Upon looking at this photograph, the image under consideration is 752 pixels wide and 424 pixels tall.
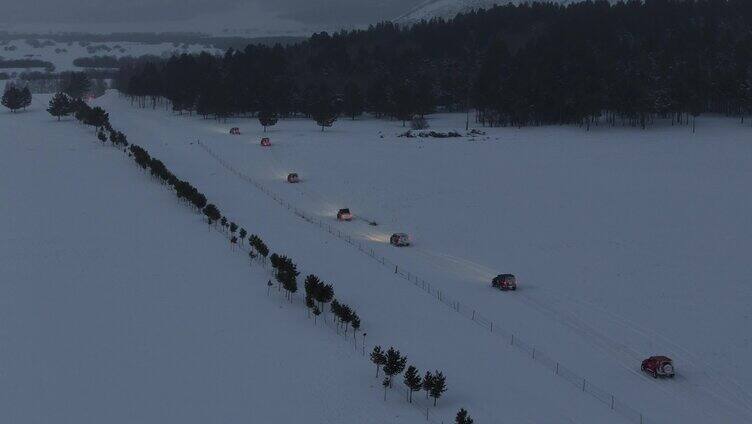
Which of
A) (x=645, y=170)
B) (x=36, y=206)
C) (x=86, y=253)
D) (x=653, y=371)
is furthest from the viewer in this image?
(x=645, y=170)

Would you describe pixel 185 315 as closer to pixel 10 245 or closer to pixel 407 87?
pixel 10 245

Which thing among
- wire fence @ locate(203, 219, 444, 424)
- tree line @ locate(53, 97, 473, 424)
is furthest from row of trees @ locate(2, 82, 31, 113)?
wire fence @ locate(203, 219, 444, 424)

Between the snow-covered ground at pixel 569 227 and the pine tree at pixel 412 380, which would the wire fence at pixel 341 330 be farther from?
the snow-covered ground at pixel 569 227

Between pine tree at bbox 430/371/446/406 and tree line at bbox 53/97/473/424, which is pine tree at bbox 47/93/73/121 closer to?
tree line at bbox 53/97/473/424

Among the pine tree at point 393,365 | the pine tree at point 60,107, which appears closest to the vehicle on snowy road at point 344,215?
the pine tree at point 393,365

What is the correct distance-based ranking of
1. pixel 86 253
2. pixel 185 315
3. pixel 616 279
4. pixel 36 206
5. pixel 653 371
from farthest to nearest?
pixel 36 206
pixel 86 253
pixel 616 279
pixel 185 315
pixel 653 371

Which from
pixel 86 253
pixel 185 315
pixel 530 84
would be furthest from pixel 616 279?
pixel 530 84

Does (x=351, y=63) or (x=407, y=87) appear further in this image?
(x=351, y=63)
